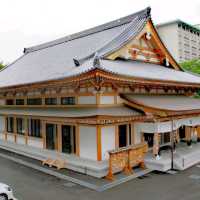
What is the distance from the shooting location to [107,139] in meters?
13.7

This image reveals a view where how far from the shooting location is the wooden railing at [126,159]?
12328 millimetres

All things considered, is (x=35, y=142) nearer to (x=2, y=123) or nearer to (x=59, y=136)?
(x=59, y=136)

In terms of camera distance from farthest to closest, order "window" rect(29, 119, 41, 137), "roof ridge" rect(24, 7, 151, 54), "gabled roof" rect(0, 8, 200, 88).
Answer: "roof ridge" rect(24, 7, 151, 54)
"window" rect(29, 119, 41, 137)
"gabled roof" rect(0, 8, 200, 88)

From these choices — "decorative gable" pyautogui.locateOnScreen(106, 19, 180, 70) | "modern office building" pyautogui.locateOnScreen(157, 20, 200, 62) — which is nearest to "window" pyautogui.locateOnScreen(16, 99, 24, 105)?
"decorative gable" pyautogui.locateOnScreen(106, 19, 180, 70)

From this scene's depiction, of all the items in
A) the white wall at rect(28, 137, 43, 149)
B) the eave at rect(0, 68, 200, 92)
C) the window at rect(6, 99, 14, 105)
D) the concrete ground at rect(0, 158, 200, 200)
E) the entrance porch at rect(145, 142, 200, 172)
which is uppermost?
the eave at rect(0, 68, 200, 92)

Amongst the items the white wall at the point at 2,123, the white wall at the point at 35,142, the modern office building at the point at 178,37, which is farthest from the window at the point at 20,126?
the modern office building at the point at 178,37

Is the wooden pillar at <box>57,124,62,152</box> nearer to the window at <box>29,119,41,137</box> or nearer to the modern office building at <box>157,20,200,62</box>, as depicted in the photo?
the window at <box>29,119,41,137</box>

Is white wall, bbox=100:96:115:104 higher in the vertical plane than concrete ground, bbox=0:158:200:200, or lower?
higher

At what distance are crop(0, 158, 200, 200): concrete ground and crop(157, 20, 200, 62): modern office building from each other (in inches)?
3104

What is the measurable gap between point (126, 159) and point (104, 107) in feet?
9.14

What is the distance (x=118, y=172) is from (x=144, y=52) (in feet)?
29.5

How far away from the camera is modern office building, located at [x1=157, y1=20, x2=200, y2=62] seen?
88738mm

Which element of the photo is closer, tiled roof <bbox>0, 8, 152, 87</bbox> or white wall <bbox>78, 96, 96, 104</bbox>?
white wall <bbox>78, 96, 96, 104</bbox>

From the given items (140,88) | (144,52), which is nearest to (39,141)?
(140,88)
